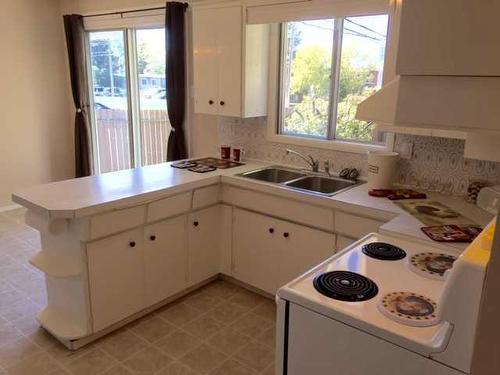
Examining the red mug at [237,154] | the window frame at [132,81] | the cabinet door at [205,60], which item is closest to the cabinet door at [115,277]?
the red mug at [237,154]

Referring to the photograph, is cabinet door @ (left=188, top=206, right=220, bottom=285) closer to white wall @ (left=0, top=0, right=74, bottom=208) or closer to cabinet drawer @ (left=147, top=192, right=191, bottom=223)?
cabinet drawer @ (left=147, top=192, right=191, bottom=223)

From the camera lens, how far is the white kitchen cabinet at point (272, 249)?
2.65 metres

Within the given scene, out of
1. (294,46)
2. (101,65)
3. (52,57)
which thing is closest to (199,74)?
(294,46)

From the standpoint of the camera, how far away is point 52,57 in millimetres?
5059

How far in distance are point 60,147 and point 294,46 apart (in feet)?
11.7

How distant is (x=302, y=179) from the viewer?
3.06 metres

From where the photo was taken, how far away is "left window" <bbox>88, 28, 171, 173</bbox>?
4.40m

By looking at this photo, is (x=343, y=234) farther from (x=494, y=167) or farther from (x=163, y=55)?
(x=163, y=55)

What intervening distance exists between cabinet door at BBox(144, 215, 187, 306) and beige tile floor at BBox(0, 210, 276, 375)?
149mm

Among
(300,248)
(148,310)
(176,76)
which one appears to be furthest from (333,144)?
(148,310)

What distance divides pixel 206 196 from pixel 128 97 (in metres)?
2.24

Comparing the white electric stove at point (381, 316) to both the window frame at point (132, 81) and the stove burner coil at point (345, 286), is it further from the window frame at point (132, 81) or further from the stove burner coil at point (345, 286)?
the window frame at point (132, 81)

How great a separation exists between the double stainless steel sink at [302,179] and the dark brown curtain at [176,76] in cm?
111

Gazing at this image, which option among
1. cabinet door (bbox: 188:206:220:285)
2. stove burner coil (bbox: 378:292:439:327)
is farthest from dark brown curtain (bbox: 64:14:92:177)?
stove burner coil (bbox: 378:292:439:327)
